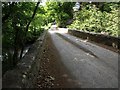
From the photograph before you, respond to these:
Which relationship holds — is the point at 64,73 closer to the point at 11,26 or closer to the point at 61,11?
the point at 11,26

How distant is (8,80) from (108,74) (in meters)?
5.24

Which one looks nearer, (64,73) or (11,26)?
(11,26)

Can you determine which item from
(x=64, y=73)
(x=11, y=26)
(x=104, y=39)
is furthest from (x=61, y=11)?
(x=11, y=26)

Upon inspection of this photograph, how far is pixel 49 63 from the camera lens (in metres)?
11.3

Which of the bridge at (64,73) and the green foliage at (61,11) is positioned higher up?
the green foliage at (61,11)

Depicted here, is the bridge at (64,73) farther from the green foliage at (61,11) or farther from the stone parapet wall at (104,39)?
the green foliage at (61,11)

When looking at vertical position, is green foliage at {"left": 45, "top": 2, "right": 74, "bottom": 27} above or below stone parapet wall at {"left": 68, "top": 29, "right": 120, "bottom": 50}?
above

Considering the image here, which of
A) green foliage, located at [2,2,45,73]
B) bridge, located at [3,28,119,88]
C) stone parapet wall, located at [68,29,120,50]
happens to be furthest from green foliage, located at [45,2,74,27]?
green foliage, located at [2,2,45,73]

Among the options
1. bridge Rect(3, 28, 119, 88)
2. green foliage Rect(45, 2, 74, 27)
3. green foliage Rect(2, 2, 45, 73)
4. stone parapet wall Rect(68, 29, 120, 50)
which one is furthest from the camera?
green foliage Rect(45, 2, 74, 27)

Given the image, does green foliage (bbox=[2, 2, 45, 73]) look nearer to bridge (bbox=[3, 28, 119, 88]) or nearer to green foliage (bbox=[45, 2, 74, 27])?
bridge (bbox=[3, 28, 119, 88])

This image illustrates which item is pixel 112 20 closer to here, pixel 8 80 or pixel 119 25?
pixel 119 25

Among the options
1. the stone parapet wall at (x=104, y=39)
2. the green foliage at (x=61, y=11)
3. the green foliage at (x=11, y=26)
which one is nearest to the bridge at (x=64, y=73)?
the green foliage at (x=11, y=26)

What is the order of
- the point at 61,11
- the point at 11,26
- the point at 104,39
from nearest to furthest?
the point at 11,26
the point at 104,39
the point at 61,11

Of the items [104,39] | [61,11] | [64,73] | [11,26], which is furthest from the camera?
[61,11]
